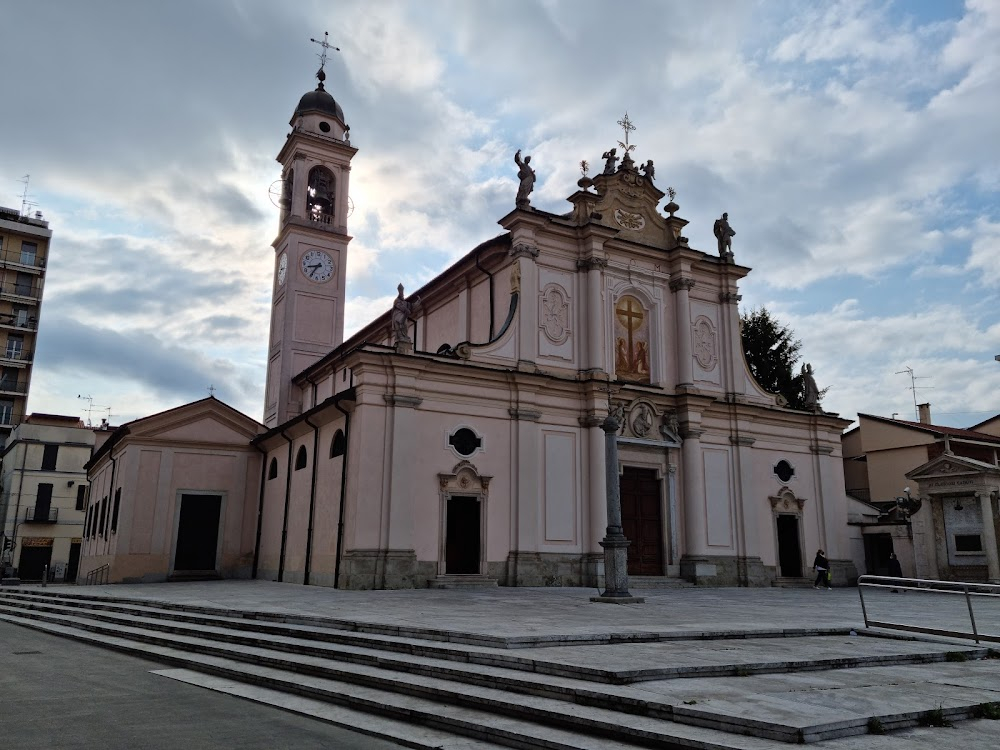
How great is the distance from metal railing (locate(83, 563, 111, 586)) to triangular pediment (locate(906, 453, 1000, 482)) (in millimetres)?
28131

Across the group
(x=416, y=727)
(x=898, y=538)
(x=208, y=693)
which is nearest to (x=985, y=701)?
(x=416, y=727)

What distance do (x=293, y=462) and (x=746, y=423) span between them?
15803 mm

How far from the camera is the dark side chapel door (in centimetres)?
2405

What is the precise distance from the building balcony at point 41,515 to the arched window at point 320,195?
84.7 feet

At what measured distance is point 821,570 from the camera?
2519cm

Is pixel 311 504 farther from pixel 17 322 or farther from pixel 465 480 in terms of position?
pixel 17 322

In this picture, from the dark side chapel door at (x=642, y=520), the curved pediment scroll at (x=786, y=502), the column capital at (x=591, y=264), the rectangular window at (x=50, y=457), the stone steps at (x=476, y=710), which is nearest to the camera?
the stone steps at (x=476, y=710)

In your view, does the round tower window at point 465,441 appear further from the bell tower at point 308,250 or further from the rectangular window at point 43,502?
the rectangular window at point 43,502

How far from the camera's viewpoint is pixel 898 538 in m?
26.9

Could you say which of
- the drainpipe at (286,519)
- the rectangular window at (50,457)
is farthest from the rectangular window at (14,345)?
the drainpipe at (286,519)

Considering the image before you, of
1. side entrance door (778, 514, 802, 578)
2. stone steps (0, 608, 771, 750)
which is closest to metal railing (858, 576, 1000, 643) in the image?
stone steps (0, 608, 771, 750)

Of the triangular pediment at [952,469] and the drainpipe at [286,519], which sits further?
the drainpipe at [286,519]

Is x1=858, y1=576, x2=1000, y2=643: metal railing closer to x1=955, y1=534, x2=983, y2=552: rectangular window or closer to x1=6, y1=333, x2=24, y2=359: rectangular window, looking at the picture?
x1=955, y1=534, x2=983, y2=552: rectangular window

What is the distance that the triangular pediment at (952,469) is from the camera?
24.2m
